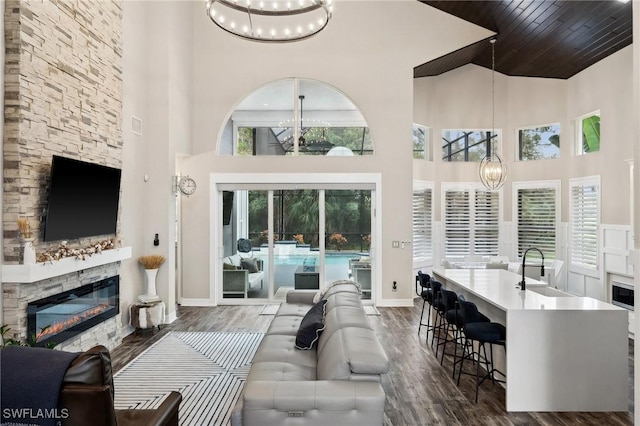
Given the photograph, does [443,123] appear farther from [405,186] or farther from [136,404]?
[136,404]

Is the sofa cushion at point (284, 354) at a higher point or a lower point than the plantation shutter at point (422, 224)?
lower

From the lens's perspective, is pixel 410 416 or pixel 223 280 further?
pixel 223 280

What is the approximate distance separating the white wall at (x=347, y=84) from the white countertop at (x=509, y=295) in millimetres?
2289

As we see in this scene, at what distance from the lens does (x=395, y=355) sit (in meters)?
4.96

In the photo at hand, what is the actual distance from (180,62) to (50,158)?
3.53m

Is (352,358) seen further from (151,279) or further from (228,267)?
(228,267)

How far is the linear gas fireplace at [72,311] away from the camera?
385cm

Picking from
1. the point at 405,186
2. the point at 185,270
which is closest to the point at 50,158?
the point at 185,270

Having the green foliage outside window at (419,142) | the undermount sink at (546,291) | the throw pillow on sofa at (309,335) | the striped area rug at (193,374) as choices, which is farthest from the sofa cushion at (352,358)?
the green foliage outside window at (419,142)

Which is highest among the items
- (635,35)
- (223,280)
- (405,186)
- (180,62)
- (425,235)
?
(180,62)

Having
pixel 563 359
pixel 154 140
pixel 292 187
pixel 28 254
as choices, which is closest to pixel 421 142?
pixel 292 187

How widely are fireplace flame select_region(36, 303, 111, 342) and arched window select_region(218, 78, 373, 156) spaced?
375 cm

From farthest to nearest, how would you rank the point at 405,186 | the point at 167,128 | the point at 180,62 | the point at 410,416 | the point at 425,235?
the point at 425,235 → the point at 405,186 → the point at 180,62 → the point at 167,128 → the point at 410,416

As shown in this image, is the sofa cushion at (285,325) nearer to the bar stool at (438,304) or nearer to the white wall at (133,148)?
the bar stool at (438,304)
